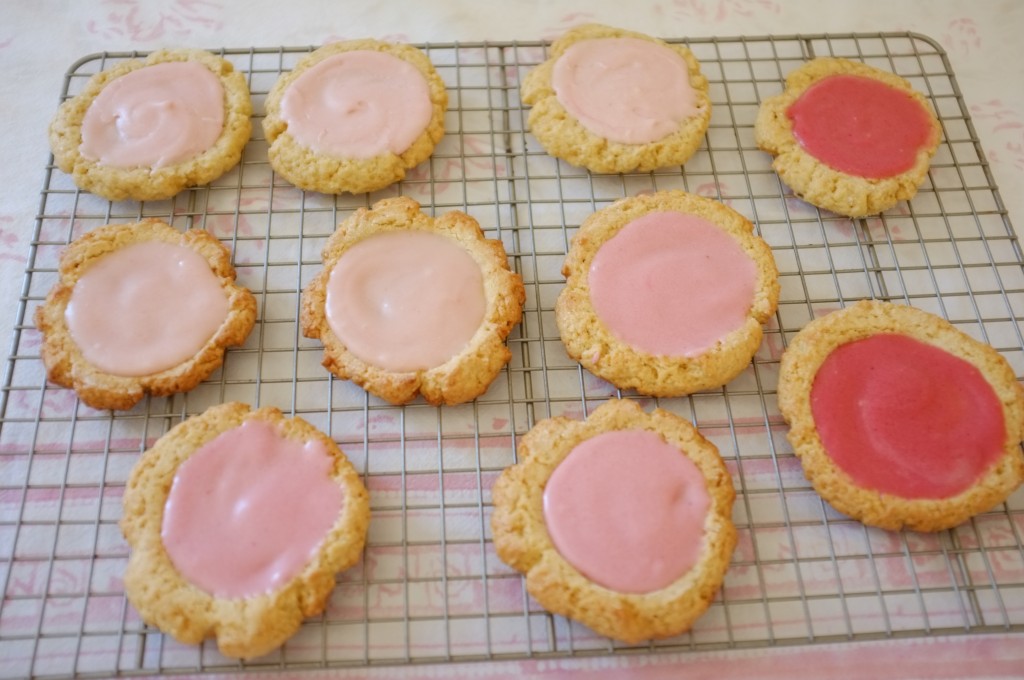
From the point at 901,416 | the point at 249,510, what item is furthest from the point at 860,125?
the point at 249,510

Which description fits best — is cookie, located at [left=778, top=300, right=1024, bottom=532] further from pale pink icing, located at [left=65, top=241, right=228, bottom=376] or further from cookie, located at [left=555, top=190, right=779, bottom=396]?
pale pink icing, located at [left=65, top=241, right=228, bottom=376]

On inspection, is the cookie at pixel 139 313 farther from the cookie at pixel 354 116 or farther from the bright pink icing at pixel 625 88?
the bright pink icing at pixel 625 88

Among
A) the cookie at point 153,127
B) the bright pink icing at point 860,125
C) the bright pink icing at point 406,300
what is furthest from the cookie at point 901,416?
the cookie at point 153,127

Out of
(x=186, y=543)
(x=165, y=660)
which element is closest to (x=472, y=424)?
(x=186, y=543)

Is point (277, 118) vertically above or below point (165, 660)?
above

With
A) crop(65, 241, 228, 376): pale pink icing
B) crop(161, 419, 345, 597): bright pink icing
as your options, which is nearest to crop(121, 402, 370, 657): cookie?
crop(161, 419, 345, 597): bright pink icing

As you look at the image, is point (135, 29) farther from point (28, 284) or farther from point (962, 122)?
point (962, 122)

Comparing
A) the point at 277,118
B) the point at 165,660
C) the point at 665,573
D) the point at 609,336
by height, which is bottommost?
the point at 165,660
